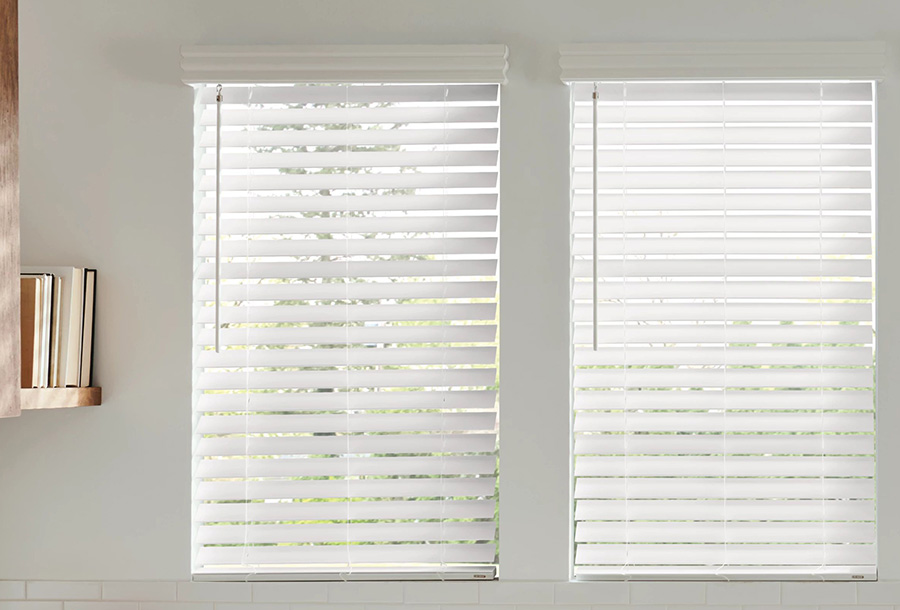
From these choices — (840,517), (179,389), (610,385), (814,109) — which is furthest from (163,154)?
(840,517)

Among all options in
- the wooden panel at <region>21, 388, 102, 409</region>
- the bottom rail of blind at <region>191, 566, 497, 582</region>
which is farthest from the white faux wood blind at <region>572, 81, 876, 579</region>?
the wooden panel at <region>21, 388, 102, 409</region>

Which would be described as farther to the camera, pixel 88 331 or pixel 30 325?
pixel 88 331

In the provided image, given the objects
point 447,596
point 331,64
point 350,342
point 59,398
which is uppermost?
point 331,64

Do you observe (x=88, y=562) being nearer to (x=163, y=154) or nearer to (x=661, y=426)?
(x=163, y=154)

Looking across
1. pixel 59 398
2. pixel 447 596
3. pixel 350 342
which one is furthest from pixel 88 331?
pixel 447 596

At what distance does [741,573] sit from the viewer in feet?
5.92

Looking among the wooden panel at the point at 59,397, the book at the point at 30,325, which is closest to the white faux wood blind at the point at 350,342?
the wooden panel at the point at 59,397

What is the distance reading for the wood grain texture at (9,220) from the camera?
4.72 ft

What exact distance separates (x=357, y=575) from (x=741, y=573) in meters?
0.86

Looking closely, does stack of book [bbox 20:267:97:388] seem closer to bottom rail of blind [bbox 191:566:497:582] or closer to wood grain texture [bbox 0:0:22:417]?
wood grain texture [bbox 0:0:22:417]

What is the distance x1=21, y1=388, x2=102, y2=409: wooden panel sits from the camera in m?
1.59

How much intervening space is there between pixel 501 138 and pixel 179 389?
0.92m

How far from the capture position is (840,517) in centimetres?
180

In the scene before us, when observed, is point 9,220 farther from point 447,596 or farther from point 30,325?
point 447,596
